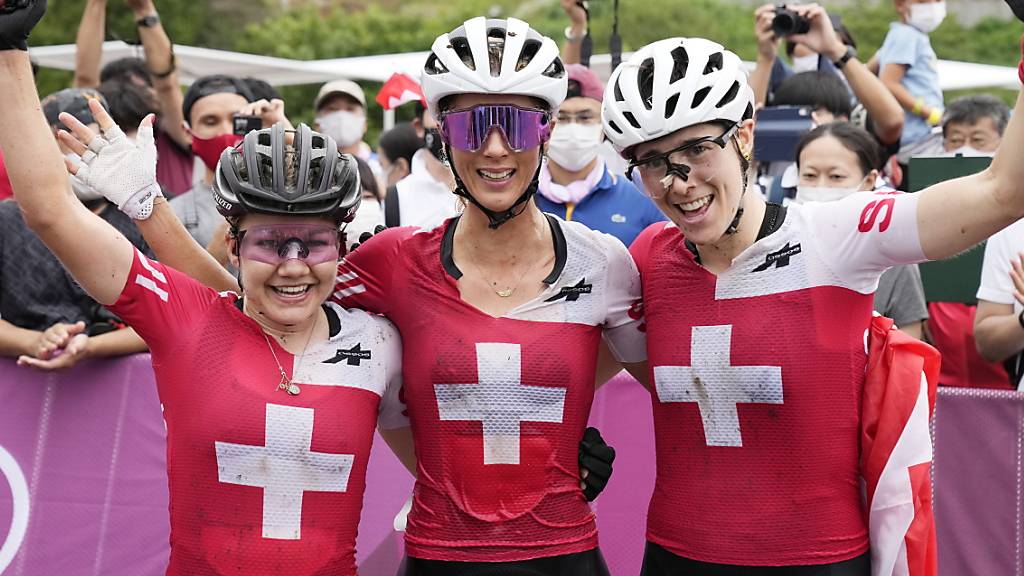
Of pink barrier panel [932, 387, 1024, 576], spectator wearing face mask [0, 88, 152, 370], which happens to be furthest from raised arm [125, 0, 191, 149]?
pink barrier panel [932, 387, 1024, 576]

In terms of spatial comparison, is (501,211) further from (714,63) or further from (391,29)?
(391,29)

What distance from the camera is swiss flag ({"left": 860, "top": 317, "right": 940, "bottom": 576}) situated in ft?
12.5

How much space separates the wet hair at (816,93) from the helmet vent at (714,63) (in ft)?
12.9

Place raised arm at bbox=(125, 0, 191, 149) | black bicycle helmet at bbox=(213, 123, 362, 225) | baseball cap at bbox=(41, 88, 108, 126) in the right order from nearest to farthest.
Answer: black bicycle helmet at bbox=(213, 123, 362, 225) < baseball cap at bbox=(41, 88, 108, 126) < raised arm at bbox=(125, 0, 191, 149)

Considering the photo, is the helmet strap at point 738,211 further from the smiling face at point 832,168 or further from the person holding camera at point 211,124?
the person holding camera at point 211,124

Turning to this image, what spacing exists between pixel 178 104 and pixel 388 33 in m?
28.6

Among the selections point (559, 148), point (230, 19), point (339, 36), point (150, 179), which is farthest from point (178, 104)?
point (230, 19)

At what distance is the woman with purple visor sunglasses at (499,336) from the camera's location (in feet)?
12.8

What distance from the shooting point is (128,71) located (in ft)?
27.2

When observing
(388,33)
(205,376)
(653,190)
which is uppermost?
(653,190)

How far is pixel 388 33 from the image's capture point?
1416 inches

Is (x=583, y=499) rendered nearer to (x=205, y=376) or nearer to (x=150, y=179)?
(x=205, y=376)

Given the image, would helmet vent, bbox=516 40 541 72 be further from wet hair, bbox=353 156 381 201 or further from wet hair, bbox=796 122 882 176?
wet hair, bbox=353 156 381 201

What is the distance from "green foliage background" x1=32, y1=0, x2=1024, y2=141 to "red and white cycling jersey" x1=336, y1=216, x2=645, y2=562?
26.4m
